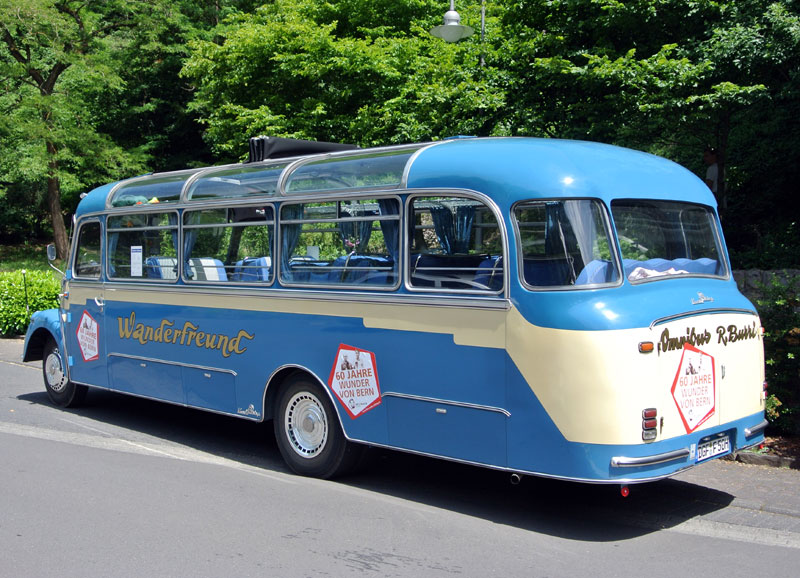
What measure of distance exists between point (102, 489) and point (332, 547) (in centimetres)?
235

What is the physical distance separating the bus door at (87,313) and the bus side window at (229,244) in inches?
73.8

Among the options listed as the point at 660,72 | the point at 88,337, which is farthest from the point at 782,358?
the point at 88,337

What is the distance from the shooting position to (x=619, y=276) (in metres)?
5.45

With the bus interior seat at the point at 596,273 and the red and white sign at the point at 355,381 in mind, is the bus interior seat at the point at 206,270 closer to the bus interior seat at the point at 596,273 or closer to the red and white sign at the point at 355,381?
the red and white sign at the point at 355,381

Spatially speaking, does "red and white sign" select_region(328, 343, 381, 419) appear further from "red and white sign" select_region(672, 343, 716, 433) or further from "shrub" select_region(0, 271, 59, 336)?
"shrub" select_region(0, 271, 59, 336)

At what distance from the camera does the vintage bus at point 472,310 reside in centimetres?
523

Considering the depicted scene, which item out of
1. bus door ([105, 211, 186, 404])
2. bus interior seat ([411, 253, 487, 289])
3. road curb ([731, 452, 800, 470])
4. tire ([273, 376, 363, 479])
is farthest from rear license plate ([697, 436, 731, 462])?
bus door ([105, 211, 186, 404])

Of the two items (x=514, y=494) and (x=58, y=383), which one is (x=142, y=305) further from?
(x=514, y=494)

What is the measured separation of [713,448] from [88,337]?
7.34 meters

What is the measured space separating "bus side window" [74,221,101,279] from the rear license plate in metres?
7.30

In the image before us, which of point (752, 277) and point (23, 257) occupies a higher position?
point (23, 257)

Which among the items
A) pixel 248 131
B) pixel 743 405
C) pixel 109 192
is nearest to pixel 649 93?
pixel 743 405

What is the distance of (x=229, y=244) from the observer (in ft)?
26.1

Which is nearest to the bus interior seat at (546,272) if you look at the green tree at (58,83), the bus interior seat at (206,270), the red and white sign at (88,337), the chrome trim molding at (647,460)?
the chrome trim molding at (647,460)
